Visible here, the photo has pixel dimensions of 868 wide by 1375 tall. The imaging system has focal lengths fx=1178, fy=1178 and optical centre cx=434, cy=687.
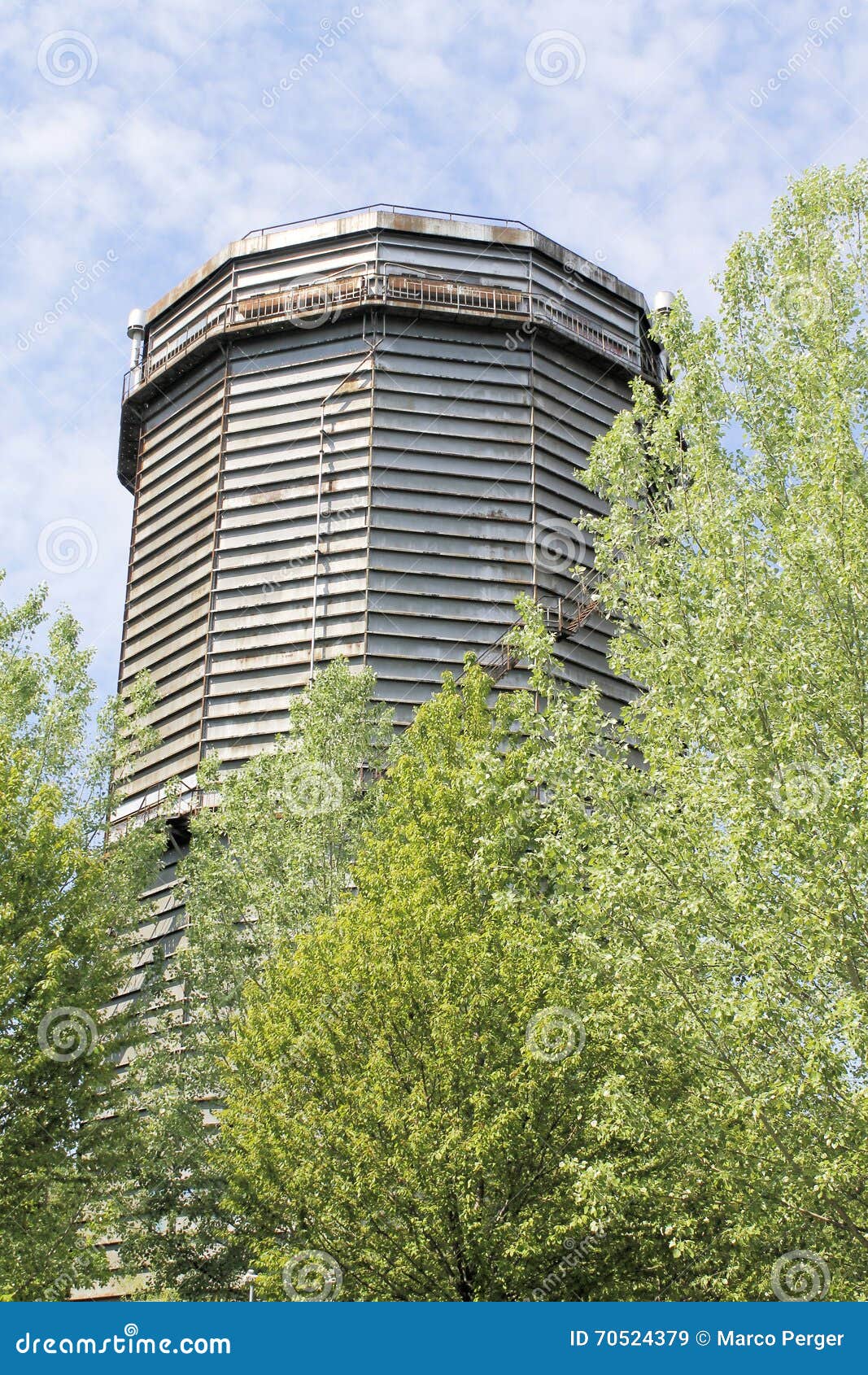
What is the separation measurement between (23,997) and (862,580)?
380 inches

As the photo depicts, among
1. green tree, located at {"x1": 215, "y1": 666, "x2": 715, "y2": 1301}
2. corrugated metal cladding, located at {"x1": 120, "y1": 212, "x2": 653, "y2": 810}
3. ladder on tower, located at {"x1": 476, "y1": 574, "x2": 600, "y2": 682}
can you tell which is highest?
corrugated metal cladding, located at {"x1": 120, "y1": 212, "x2": 653, "y2": 810}

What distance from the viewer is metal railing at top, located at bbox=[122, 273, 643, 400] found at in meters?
24.6

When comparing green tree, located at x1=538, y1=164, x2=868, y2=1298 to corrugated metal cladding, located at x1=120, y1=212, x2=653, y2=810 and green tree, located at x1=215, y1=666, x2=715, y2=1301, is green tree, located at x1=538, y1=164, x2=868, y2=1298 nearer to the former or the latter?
green tree, located at x1=215, y1=666, x2=715, y2=1301

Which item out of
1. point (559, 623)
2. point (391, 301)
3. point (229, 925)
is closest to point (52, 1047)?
point (229, 925)

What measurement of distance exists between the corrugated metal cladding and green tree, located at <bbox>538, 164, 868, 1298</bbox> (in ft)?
35.4

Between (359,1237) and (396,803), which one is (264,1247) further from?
(396,803)

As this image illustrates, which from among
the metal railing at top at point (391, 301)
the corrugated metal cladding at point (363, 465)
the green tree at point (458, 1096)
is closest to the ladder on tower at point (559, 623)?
the corrugated metal cladding at point (363, 465)

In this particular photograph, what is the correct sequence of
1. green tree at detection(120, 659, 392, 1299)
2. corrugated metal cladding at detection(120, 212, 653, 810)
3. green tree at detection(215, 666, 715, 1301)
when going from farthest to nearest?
1. corrugated metal cladding at detection(120, 212, 653, 810)
2. green tree at detection(120, 659, 392, 1299)
3. green tree at detection(215, 666, 715, 1301)

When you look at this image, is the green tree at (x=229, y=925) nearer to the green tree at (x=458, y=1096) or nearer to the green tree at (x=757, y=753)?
the green tree at (x=458, y=1096)

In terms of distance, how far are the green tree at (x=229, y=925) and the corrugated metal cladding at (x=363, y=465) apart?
3.98m

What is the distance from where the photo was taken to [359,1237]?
37.0 ft

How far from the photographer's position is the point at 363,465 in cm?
2328

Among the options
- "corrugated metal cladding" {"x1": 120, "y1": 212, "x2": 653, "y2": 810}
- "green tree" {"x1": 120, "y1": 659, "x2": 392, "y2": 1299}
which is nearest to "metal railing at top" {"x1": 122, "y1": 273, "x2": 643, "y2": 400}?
"corrugated metal cladding" {"x1": 120, "y1": 212, "x2": 653, "y2": 810}

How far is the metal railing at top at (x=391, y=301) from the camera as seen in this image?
24594 millimetres
